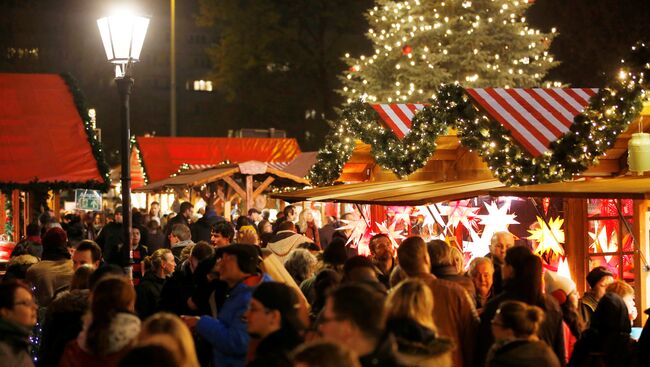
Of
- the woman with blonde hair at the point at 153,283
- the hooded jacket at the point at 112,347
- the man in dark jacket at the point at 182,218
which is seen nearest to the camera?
the hooded jacket at the point at 112,347

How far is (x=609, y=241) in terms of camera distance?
1298 centimetres

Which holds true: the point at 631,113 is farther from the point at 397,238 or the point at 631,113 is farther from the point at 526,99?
the point at 397,238

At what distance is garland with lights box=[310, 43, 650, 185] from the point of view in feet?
39.5

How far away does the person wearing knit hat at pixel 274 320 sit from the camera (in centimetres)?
593

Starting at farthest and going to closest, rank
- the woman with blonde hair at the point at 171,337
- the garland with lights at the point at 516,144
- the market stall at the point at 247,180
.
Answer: the market stall at the point at 247,180
the garland with lights at the point at 516,144
the woman with blonde hair at the point at 171,337

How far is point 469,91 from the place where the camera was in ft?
46.4

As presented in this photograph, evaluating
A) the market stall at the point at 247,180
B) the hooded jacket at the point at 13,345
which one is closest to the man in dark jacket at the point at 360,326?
the hooded jacket at the point at 13,345

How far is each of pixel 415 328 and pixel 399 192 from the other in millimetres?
7931

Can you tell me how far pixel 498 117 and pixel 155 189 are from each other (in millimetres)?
19885

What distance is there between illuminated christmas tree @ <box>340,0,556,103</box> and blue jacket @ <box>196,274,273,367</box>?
22.9 metres

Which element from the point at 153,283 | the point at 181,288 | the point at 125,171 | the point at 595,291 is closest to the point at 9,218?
the point at 125,171

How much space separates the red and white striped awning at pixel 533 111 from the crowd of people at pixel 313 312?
8.22 feet

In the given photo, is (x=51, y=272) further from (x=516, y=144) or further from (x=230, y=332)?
(x=516, y=144)

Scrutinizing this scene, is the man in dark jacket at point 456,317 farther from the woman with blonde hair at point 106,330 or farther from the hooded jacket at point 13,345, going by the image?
the hooded jacket at point 13,345
